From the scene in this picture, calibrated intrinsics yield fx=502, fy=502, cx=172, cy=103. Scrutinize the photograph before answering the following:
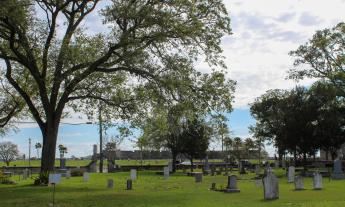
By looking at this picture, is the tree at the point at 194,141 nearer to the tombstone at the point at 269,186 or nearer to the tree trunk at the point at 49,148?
the tree trunk at the point at 49,148

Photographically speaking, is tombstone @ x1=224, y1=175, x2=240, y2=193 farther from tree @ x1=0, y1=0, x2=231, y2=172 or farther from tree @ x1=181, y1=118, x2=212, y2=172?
tree @ x1=181, y1=118, x2=212, y2=172

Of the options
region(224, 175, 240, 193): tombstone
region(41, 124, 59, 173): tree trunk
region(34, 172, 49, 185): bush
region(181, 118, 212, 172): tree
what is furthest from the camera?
region(181, 118, 212, 172): tree

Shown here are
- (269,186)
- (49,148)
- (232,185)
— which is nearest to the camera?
→ (269,186)

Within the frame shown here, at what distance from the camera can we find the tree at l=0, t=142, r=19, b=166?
114m

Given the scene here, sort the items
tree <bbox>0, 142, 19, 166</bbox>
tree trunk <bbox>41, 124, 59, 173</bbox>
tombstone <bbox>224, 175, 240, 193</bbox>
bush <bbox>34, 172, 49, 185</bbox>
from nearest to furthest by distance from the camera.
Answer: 1. tombstone <bbox>224, 175, 240, 193</bbox>
2. bush <bbox>34, 172, 49, 185</bbox>
3. tree trunk <bbox>41, 124, 59, 173</bbox>
4. tree <bbox>0, 142, 19, 166</bbox>

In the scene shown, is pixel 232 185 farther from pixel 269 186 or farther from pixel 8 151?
pixel 8 151

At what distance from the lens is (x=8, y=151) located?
11594cm

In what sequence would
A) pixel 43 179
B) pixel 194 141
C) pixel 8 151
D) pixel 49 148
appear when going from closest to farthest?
1. pixel 43 179
2. pixel 49 148
3. pixel 194 141
4. pixel 8 151

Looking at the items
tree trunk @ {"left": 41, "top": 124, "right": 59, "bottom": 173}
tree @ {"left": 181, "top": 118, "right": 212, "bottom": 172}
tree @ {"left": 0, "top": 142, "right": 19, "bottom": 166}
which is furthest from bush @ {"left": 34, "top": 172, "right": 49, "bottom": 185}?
tree @ {"left": 0, "top": 142, "right": 19, "bottom": 166}

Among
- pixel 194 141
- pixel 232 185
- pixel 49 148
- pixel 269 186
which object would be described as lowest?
pixel 232 185

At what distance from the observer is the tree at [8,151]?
11400 centimetres

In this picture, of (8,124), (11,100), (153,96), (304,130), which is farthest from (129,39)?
(304,130)

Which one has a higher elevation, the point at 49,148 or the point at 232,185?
the point at 49,148

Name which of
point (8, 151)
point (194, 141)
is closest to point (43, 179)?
point (194, 141)
